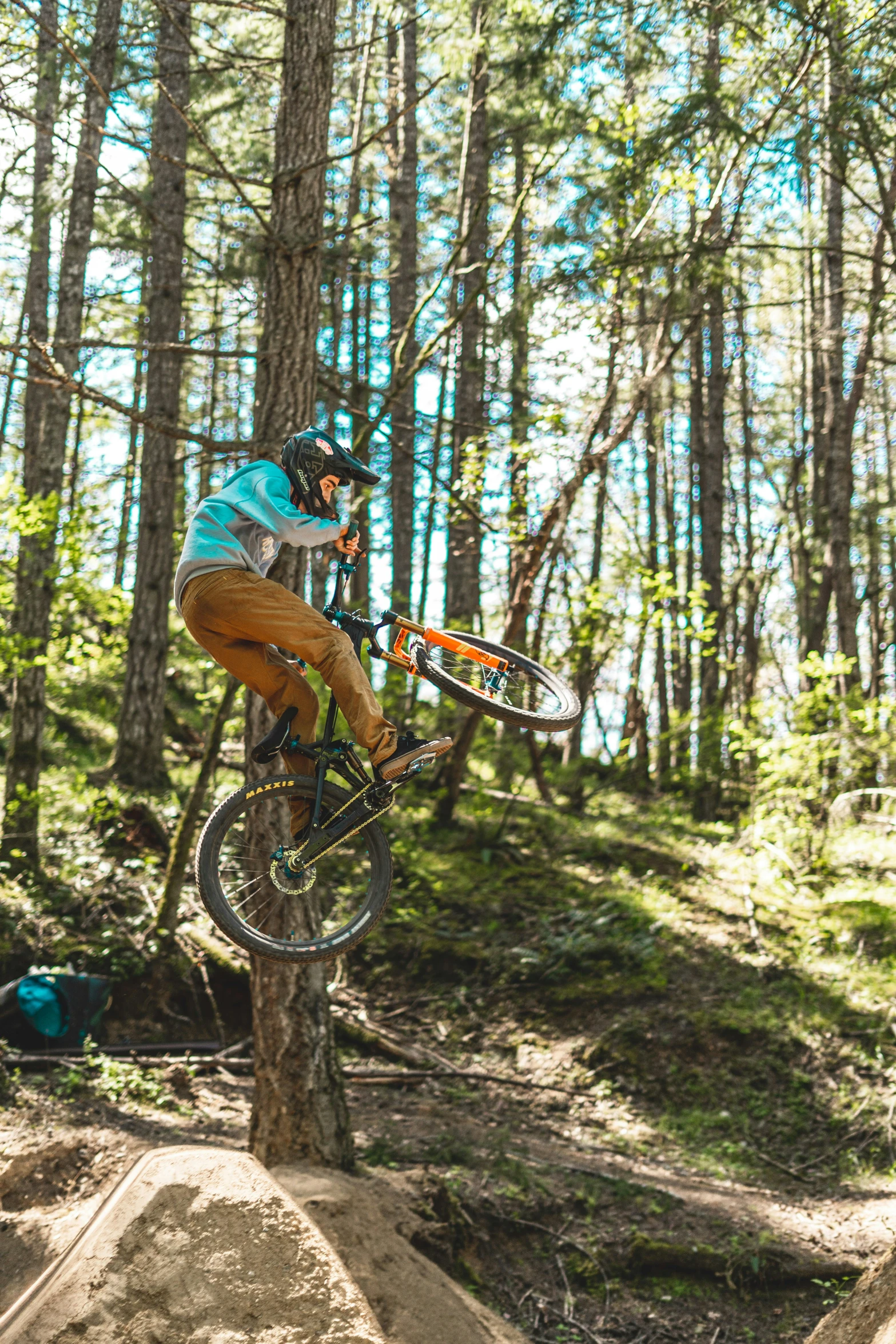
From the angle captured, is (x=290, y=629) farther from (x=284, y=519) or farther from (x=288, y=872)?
(x=288, y=872)

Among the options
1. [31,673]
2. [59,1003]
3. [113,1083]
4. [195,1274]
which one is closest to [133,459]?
[31,673]

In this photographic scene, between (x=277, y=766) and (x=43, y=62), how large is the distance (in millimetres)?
8581

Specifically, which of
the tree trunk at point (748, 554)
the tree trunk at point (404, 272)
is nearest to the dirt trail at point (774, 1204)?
the tree trunk at point (748, 554)

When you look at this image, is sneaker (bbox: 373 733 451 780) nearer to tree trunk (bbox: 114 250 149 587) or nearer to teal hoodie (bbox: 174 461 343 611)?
teal hoodie (bbox: 174 461 343 611)

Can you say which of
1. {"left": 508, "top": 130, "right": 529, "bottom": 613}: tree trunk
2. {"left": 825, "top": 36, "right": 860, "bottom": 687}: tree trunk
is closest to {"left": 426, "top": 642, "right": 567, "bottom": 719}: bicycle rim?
{"left": 508, "top": 130, "right": 529, "bottom": 613}: tree trunk

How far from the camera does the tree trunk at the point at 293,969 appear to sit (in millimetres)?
6633

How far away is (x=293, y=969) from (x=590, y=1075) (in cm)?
412

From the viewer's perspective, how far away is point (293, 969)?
6691 mm

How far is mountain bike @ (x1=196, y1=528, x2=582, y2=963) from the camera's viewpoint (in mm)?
4504

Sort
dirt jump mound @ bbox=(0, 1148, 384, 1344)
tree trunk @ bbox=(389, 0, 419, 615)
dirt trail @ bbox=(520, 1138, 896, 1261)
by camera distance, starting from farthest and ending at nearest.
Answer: tree trunk @ bbox=(389, 0, 419, 615)
dirt trail @ bbox=(520, 1138, 896, 1261)
dirt jump mound @ bbox=(0, 1148, 384, 1344)

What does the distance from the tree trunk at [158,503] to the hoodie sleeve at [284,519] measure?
23.4 ft

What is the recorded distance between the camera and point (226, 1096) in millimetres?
8562

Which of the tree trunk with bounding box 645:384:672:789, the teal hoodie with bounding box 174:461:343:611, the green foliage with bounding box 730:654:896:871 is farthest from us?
the tree trunk with bounding box 645:384:672:789

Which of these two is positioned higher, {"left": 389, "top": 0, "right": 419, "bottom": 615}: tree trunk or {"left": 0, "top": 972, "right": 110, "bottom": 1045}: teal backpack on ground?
{"left": 389, "top": 0, "right": 419, "bottom": 615}: tree trunk
